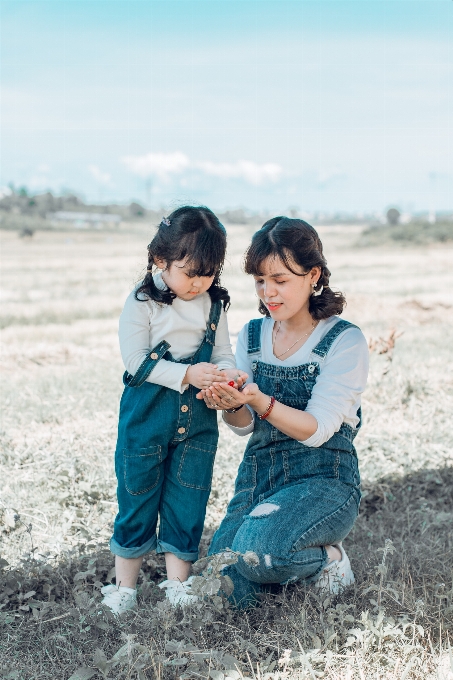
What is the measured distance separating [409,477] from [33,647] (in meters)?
2.62

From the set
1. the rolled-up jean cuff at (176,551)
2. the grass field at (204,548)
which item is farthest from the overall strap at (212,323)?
the rolled-up jean cuff at (176,551)

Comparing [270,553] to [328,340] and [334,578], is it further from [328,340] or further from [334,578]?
[328,340]

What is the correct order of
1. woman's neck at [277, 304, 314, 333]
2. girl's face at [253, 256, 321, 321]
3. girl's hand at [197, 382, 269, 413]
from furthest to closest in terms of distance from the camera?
woman's neck at [277, 304, 314, 333], girl's face at [253, 256, 321, 321], girl's hand at [197, 382, 269, 413]

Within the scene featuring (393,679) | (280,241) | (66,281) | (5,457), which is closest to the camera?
(393,679)

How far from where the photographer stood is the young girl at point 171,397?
10.2ft

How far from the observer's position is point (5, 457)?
4949 millimetres

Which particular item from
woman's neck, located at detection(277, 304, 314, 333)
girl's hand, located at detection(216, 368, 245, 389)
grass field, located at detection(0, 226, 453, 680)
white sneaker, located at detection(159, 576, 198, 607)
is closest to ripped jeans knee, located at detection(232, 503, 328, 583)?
grass field, located at detection(0, 226, 453, 680)

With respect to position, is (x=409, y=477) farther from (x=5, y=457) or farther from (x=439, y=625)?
(x=5, y=457)

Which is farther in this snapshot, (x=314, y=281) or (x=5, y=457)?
(x=5, y=457)

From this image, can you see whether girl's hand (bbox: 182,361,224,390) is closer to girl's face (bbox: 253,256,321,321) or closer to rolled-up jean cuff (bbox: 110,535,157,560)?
girl's face (bbox: 253,256,321,321)

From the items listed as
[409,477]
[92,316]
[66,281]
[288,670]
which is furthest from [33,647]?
[66,281]

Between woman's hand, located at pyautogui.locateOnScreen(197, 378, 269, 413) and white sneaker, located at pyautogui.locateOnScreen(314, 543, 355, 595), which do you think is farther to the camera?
white sneaker, located at pyautogui.locateOnScreen(314, 543, 355, 595)

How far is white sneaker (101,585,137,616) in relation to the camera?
3.12 m

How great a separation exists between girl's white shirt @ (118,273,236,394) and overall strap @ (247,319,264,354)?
0.21 metres
